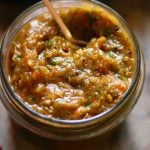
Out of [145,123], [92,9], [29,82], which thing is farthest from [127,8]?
[29,82]

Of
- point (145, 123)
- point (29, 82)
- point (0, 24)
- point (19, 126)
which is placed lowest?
point (145, 123)

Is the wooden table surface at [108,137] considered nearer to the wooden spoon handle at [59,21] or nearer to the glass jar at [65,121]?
the glass jar at [65,121]

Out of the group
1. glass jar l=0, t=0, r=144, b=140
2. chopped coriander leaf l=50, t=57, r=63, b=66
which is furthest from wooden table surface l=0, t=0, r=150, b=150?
chopped coriander leaf l=50, t=57, r=63, b=66

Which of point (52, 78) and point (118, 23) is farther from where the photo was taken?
point (118, 23)

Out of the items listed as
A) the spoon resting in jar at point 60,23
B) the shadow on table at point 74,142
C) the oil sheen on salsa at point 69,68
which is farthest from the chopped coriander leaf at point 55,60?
the shadow on table at point 74,142

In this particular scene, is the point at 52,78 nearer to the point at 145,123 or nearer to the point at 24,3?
the point at 145,123

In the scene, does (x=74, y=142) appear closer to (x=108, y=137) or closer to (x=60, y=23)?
(x=108, y=137)

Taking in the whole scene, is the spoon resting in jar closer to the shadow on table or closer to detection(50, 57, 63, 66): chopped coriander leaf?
detection(50, 57, 63, 66): chopped coriander leaf
